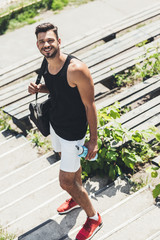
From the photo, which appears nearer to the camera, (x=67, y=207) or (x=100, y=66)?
(x=67, y=207)

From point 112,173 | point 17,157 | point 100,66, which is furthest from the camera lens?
point 100,66

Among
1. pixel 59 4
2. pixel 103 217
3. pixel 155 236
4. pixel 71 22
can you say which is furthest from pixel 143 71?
pixel 59 4

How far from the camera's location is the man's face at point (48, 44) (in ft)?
9.70

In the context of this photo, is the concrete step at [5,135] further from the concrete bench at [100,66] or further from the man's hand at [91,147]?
the man's hand at [91,147]

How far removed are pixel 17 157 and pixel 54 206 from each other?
3.65ft

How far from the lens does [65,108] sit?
313cm

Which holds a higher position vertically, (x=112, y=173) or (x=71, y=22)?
(x=71, y=22)

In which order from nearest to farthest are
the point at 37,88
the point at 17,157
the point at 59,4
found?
the point at 37,88 → the point at 17,157 → the point at 59,4

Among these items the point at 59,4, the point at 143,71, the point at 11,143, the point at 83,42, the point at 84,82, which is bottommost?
the point at 11,143

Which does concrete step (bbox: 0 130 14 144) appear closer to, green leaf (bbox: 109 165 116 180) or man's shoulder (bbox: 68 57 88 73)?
green leaf (bbox: 109 165 116 180)

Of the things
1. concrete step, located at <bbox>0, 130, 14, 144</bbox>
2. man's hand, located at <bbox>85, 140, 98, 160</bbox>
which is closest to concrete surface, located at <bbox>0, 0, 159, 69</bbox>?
concrete step, located at <bbox>0, 130, 14, 144</bbox>

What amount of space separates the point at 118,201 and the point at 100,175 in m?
0.45

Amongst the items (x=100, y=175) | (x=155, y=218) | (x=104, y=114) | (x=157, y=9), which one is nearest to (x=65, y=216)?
(x=100, y=175)

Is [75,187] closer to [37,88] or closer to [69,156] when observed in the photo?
[69,156]
